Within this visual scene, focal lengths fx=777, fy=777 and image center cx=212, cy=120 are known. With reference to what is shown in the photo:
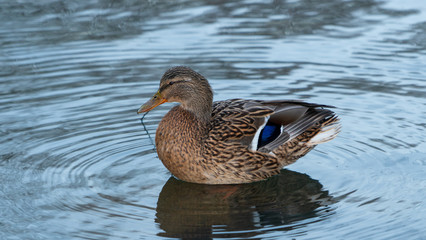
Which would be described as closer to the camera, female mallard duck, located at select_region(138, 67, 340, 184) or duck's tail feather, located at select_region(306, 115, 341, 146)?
female mallard duck, located at select_region(138, 67, 340, 184)

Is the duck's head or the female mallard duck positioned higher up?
the duck's head

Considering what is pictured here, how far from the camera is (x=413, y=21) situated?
12570 mm

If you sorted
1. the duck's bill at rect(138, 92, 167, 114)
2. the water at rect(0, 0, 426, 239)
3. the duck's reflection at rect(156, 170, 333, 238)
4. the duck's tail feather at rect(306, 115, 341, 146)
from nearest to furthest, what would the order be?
the duck's reflection at rect(156, 170, 333, 238) → the water at rect(0, 0, 426, 239) → the duck's bill at rect(138, 92, 167, 114) → the duck's tail feather at rect(306, 115, 341, 146)

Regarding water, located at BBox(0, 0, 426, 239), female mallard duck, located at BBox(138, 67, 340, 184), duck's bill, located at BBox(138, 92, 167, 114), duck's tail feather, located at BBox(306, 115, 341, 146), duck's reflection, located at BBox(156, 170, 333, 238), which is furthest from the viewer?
duck's tail feather, located at BBox(306, 115, 341, 146)

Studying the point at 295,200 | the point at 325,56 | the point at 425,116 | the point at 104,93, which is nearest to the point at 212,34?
the point at 325,56

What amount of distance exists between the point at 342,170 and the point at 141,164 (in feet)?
Result: 6.86

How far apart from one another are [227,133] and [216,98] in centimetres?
219

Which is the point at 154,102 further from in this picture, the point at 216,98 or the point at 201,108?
the point at 216,98

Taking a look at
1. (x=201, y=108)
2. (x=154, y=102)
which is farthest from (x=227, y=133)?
(x=154, y=102)

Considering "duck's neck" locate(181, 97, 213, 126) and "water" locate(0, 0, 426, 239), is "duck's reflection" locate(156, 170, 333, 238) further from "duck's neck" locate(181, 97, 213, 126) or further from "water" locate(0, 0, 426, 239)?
"duck's neck" locate(181, 97, 213, 126)

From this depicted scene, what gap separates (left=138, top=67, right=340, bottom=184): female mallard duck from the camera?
7.69 metres

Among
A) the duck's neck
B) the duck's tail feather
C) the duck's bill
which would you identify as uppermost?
the duck's bill

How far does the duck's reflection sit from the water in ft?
0.07

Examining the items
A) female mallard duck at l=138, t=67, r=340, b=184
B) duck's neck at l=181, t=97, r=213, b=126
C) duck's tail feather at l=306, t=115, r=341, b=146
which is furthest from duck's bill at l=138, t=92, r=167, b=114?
duck's tail feather at l=306, t=115, r=341, b=146
